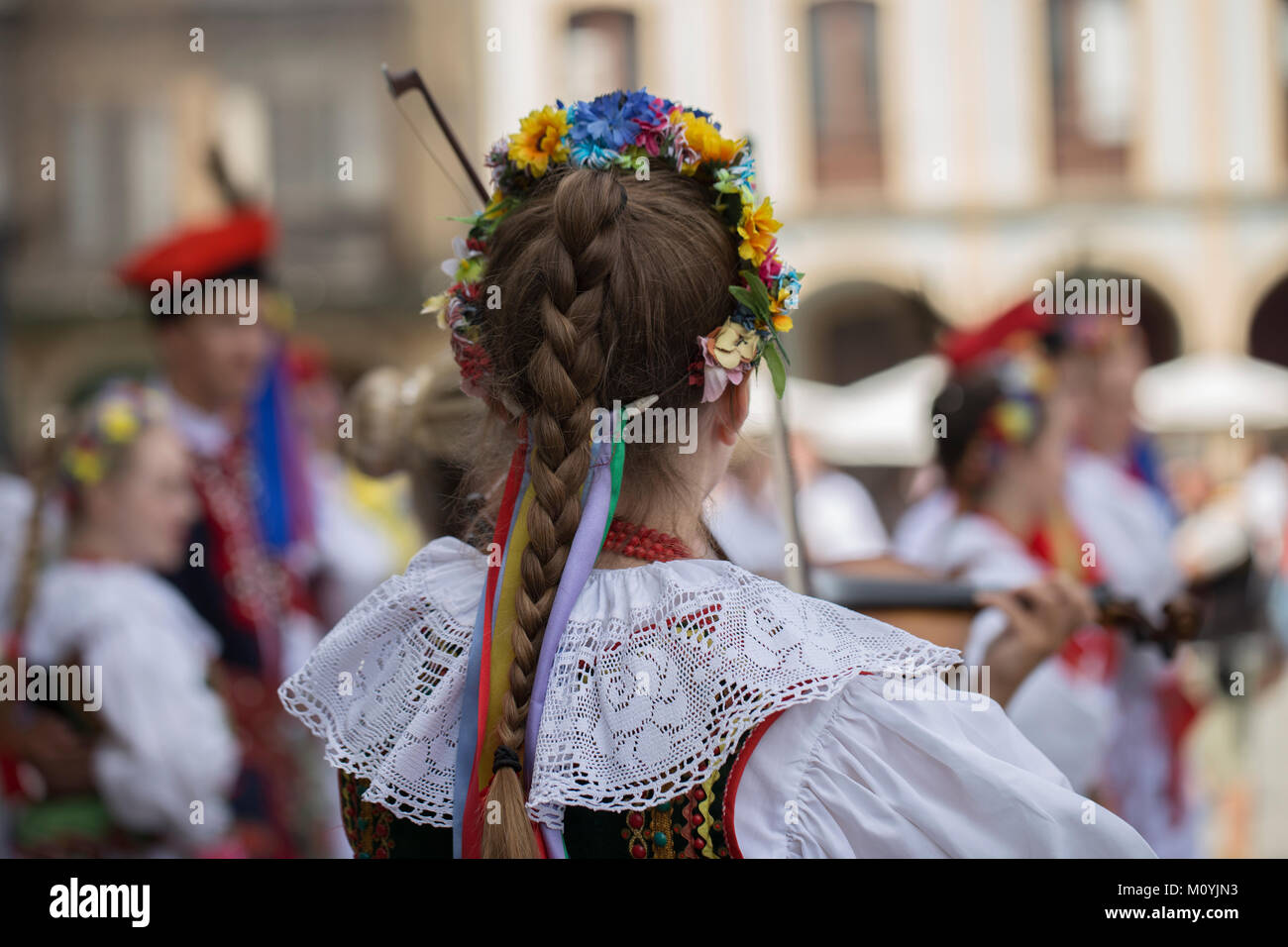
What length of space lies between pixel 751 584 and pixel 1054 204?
15719 mm

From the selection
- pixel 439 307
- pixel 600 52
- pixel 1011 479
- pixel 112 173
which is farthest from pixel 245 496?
pixel 112 173

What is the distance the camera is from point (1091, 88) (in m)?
16.3

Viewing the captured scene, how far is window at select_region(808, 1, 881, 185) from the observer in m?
16.5

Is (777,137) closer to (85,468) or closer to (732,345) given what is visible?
(85,468)

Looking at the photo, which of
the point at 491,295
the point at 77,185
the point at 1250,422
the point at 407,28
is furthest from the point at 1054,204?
the point at 491,295

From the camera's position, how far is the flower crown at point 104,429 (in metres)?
3.70

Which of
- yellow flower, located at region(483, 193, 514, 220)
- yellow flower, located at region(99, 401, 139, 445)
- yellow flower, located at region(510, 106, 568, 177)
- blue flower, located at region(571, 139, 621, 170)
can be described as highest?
yellow flower, located at region(510, 106, 568, 177)

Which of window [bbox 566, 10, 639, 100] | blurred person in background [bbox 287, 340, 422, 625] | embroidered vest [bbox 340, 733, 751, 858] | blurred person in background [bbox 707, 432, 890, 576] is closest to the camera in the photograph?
embroidered vest [bbox 340, 733, 751, 858]

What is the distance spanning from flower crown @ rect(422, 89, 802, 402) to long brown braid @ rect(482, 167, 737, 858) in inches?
1.0

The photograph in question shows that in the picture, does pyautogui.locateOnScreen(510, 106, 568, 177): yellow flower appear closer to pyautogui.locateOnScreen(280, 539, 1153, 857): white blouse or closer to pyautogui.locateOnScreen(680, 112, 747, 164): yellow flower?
pyautogui.locateOnScreen(680, 112, 747, 164): yellow flower

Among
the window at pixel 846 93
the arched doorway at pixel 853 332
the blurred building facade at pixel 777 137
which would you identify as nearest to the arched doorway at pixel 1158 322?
the blurred building facade at pixel 777 137

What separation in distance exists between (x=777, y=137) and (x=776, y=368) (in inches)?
616

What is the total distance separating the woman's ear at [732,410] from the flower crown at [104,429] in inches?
111

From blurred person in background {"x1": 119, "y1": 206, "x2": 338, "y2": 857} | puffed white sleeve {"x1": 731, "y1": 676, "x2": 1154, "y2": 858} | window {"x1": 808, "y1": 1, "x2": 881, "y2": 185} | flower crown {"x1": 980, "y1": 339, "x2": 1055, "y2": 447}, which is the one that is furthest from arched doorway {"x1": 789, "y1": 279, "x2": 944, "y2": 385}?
puffed white sleeve {"x1": 731, "y1": 676, "x2": 1154, "y2": 858}
